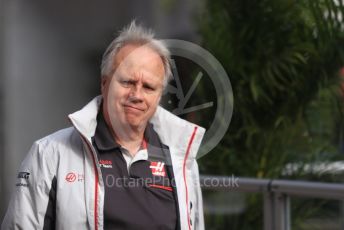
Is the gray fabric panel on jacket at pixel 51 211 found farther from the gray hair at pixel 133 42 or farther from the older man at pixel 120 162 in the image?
the gray hair at pixel 133 42

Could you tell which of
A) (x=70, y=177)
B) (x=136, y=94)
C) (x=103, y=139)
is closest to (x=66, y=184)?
(x=70, y=177)

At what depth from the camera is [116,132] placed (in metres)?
2.88

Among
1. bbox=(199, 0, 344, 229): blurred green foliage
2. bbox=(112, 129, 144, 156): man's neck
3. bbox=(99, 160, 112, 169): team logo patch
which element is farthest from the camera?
bbox=(199, 0, 344, 229): blurred green foliage

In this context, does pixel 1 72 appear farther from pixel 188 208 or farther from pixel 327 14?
pixel 188 208

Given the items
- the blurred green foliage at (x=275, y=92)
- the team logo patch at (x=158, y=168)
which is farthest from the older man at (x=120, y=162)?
the blurred green foliage at (x=275, y=92)

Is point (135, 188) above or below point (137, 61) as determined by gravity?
below

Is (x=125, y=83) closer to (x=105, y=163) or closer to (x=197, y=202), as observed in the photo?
(x=105, y=163)

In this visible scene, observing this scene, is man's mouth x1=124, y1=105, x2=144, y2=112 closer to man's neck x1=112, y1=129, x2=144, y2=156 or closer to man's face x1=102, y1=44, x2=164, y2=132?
man's face x1=102, y1=44, x2=164, y2=132

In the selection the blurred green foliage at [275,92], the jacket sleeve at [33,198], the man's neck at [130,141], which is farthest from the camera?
the blurred green foliage at [275,92]

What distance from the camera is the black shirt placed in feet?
8.90

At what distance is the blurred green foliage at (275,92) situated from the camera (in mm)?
4758

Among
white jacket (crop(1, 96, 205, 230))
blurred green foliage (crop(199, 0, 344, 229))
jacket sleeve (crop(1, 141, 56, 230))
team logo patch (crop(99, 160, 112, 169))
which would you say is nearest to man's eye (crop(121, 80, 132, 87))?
white jacket (crop(1, 96, 205, 230))

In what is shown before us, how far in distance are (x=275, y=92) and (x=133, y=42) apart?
7.21ft

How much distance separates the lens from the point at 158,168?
291 centimetres
